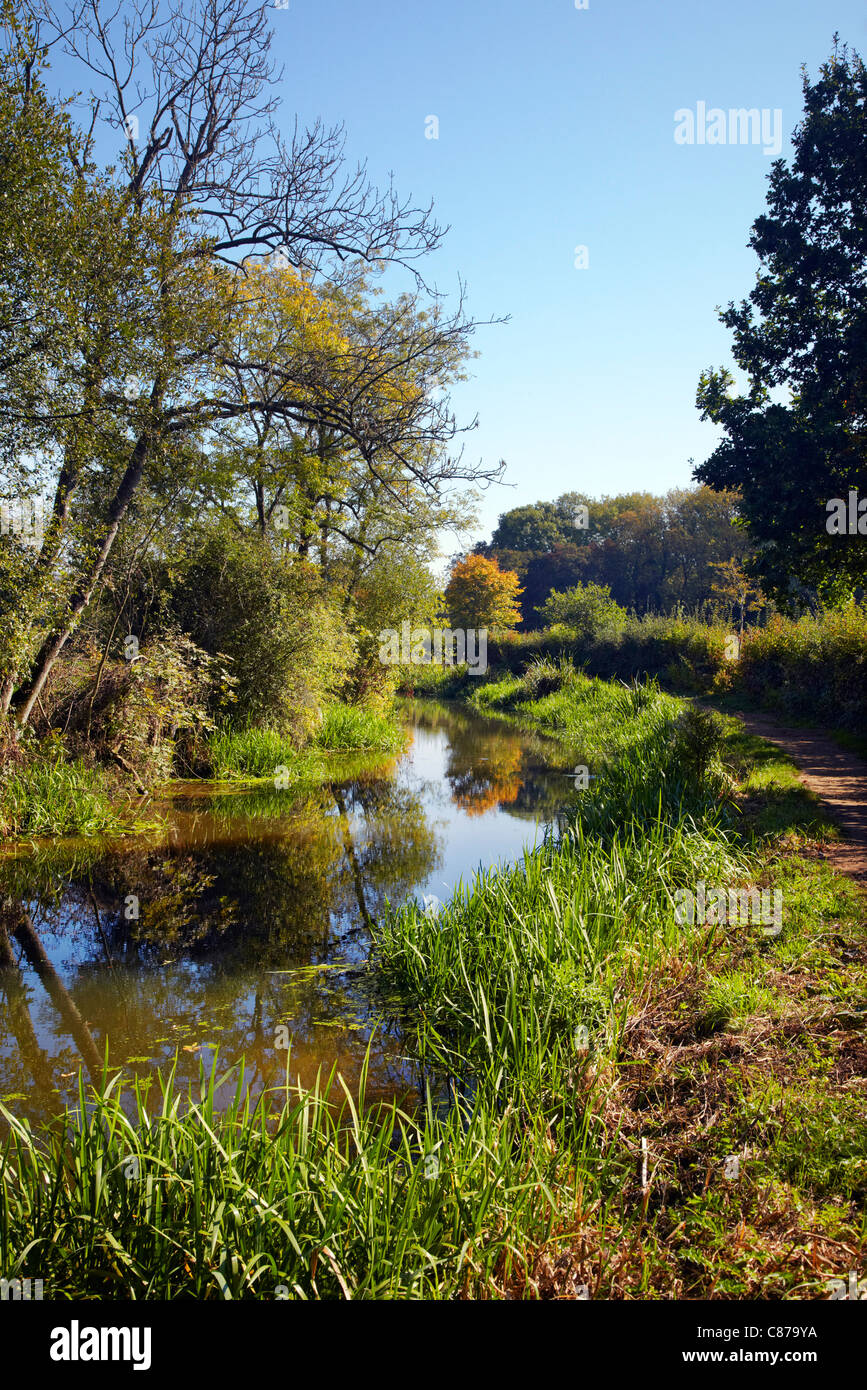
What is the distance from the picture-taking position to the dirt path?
6.21m

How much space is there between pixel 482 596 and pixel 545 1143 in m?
35.4

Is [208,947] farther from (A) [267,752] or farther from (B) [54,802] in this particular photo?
(A) [267,752]

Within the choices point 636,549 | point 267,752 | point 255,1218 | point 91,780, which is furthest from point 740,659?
point 636,549

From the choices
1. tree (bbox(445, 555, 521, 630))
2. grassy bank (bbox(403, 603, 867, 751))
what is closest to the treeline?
tree (bbox(445, 555, 521, 630))

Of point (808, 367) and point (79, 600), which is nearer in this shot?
point (79, 600)

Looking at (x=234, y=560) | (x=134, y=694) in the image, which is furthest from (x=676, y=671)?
(x=134, y=694)

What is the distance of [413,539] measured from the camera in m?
22.3

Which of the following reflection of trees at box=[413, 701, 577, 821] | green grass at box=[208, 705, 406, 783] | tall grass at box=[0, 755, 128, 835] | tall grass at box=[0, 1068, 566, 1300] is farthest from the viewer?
green grass at box=[208, 705, 406, 783]

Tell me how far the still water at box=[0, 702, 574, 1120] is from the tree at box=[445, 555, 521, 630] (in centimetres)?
2497

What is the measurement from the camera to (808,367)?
11844 mm

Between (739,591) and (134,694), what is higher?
(739,591)

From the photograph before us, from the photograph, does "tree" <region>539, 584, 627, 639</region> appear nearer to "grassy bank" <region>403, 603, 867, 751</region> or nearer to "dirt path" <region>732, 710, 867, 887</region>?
"grassy bank" <region>403, 603, 867, 751</region>
